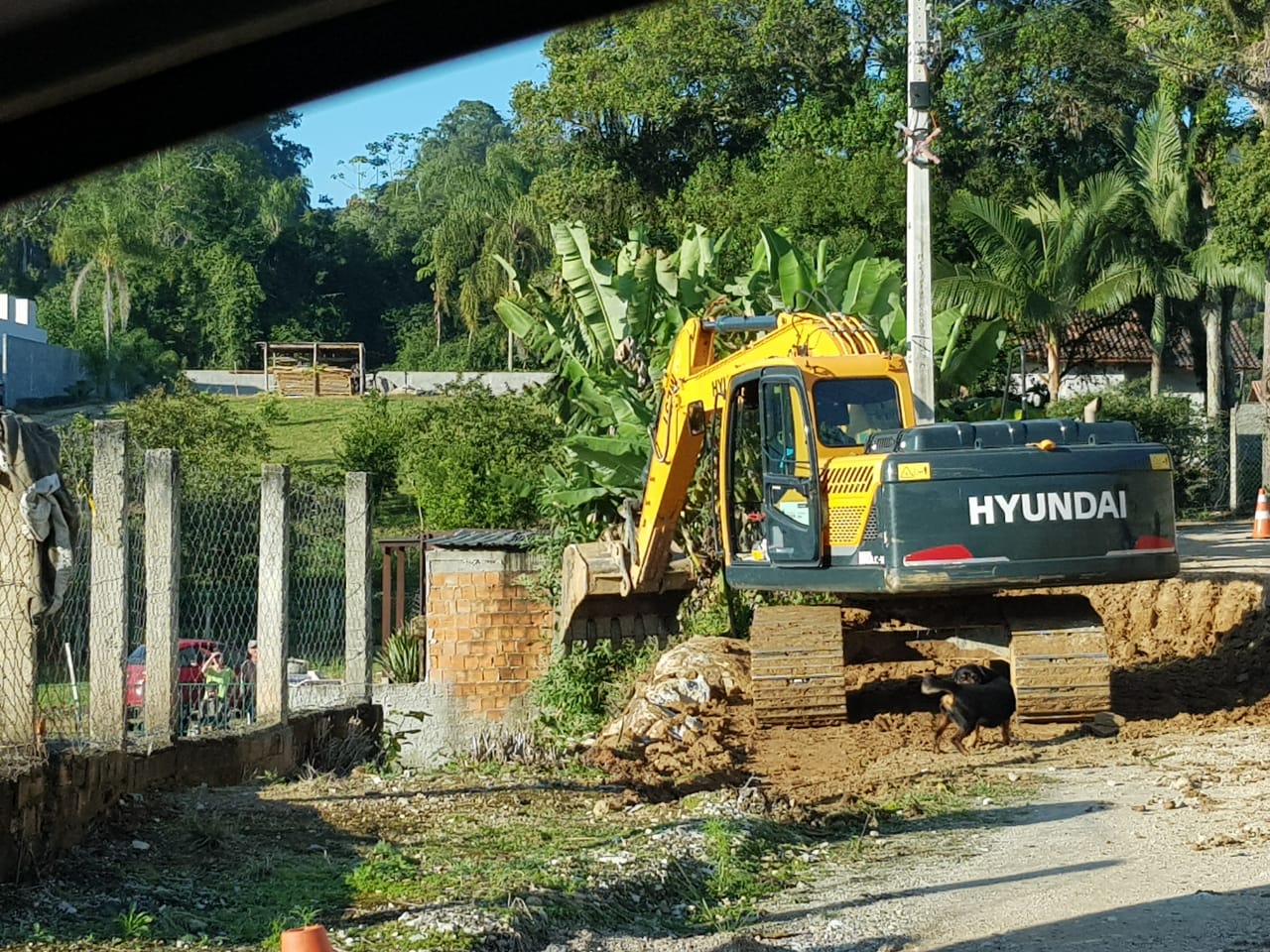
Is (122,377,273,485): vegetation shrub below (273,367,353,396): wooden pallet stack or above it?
below

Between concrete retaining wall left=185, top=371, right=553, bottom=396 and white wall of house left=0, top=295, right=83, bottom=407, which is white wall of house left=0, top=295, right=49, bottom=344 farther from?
concrete retaining wall left=185, top=371, right=553, bottom=396

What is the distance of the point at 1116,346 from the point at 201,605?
3692 cm

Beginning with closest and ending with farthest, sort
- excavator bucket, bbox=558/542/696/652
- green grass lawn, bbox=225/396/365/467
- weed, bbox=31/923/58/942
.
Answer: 1. weed, bbox=31/923/58/942
2. excavator bucket, bbox=558/542/696/652
3. green grass lawn, bbox=225/396/365/467

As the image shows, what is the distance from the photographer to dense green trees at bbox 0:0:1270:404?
104ft

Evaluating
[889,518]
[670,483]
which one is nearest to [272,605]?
[889,518]

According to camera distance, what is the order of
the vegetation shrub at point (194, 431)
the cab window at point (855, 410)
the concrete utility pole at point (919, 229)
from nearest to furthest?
Answer: the cab window at point (855, 410) → the concrete utility pole at point (919, 229) → the vegetation shrub at point (194, 431)

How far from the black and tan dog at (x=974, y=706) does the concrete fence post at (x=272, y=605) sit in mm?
4951

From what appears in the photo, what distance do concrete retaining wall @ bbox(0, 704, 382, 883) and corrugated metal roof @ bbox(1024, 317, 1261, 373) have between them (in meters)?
30.0

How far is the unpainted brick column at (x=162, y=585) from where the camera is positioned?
8523mm

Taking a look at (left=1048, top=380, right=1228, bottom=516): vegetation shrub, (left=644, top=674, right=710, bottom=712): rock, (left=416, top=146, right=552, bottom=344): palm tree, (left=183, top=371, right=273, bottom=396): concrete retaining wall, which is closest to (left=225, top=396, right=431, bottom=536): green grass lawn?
(left=183, top=371, right=273, bottom=396): concrete retaining wall

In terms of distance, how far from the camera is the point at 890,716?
13.3m

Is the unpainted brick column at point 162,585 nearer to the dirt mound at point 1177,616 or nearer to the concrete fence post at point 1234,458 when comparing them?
the dirt mound at point 1177,616

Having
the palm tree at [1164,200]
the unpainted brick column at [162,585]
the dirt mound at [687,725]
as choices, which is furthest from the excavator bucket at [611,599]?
the palm tree at [1164,200]

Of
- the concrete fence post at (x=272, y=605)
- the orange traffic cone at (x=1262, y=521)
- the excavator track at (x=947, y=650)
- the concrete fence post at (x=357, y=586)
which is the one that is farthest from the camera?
the orange traffic cone at (x=1262, y=521)
